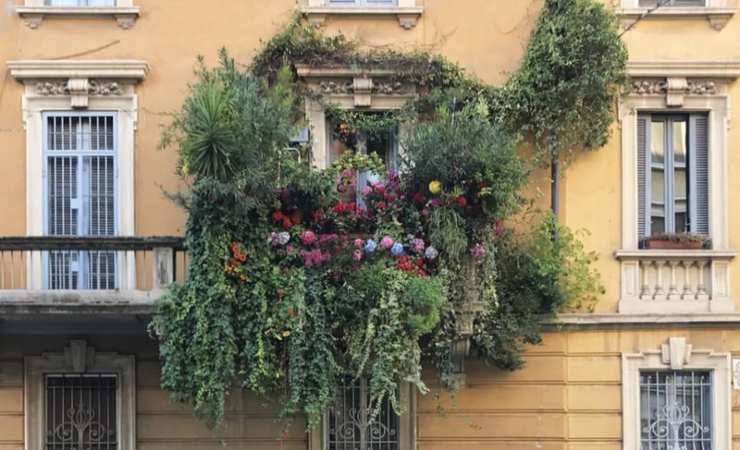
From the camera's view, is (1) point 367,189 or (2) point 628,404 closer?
(1) point 367,189

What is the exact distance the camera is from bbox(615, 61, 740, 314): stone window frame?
13703 millimetres

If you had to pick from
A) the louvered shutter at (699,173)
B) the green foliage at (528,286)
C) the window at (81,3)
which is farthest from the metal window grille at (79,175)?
the louvered shutter at (699,173)

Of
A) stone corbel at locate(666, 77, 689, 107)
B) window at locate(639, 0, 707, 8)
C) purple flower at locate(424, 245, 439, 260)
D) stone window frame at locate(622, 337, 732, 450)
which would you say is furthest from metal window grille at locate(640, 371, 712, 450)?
window at locate(639, 0, 707, 8)

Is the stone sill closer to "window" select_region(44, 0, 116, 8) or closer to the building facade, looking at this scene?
the building facade

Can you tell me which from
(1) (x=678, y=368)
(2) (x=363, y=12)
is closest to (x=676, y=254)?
(1) (x=678, y=368)

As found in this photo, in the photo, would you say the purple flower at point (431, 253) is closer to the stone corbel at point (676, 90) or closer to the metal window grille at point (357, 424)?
the metal window grille at point (357, 424)

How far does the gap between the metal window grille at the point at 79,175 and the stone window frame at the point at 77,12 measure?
1.18 metres

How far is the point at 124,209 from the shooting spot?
13.8 meters

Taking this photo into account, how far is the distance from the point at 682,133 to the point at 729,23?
147 centimetres

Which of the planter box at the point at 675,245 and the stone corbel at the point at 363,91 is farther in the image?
the planter box at the point at 675,245

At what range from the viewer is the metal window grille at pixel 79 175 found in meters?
13.9

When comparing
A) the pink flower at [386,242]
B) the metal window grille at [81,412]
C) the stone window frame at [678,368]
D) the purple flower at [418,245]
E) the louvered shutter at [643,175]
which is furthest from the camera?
the louvered shutter at [643,175]

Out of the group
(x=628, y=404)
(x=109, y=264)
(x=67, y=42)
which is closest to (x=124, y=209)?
(x=109, y=264)

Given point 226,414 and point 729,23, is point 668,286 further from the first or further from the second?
point 226,414
